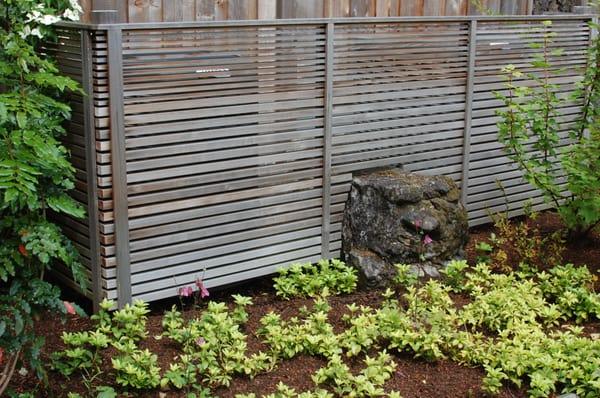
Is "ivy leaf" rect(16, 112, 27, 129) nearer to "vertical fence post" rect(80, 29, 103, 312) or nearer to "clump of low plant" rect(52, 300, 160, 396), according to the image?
"vertical fence post" rect(80, 29, 103, 312)

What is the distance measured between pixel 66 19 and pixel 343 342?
8.28 feet

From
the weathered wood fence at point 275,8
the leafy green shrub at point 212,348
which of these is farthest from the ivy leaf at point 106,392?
the weathered wood fence at point 275,8

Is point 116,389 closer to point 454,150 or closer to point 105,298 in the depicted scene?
point 105,298

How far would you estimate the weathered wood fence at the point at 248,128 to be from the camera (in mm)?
5301

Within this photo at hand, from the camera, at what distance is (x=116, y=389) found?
466 cm

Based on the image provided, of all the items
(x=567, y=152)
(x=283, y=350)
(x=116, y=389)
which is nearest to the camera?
(x=116, y=389)

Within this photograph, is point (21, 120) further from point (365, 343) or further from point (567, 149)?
point (567, 149)

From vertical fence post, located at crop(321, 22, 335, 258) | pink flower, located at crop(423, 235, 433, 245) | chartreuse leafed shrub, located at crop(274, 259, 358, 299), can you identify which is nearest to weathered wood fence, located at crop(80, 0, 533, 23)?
vertical fence post, located at crop(321, 22, 335, 258)

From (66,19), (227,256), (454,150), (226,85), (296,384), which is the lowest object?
(296,384)

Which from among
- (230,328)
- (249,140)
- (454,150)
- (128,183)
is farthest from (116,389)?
(454,150)

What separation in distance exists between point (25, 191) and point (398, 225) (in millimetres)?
2905

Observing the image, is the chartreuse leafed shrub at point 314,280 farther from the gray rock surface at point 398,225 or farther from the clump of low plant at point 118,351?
the clump of low plant at point 118,351

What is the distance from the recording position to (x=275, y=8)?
256 inches

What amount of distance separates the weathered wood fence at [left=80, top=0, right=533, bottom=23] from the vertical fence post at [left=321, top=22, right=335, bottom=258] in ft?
1.73
